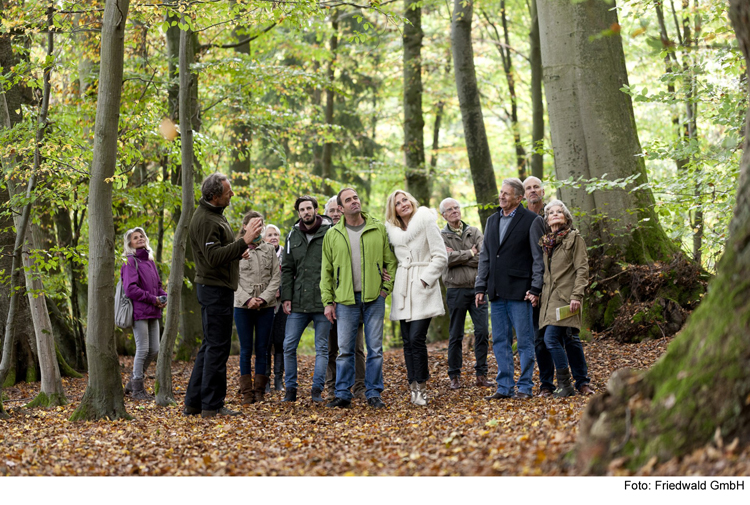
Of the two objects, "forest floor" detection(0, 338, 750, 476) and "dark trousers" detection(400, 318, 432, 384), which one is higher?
"dark trousers" detection(400, 318, 432, 384)

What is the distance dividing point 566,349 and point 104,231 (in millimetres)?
4531

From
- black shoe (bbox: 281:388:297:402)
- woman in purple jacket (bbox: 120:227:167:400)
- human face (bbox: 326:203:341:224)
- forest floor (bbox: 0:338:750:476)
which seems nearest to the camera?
forest floor (bbox: 0:338:750:476)

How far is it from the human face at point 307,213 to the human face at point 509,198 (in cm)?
201

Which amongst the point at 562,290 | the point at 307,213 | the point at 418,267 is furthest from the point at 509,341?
the point at 307,213

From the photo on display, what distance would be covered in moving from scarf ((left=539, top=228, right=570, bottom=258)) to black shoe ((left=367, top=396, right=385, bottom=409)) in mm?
2188

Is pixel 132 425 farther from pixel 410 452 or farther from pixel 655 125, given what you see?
pixel 655 125

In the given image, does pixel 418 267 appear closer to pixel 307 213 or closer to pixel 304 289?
pixel 304 289

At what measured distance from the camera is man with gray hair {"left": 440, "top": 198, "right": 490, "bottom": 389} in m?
7.49

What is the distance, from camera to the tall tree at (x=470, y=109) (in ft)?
38.0

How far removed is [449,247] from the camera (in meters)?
7.66

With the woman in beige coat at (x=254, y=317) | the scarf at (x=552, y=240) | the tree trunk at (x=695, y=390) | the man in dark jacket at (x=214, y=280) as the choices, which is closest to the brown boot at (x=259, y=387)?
the woman in beige coat at (x=254, y=317)

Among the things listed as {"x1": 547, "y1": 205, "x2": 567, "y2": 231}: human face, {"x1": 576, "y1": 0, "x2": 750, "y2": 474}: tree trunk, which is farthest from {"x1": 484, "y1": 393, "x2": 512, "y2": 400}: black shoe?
{"x1": 576, "y1": 0, "x2": 750, "y2": 474}: tree trunk

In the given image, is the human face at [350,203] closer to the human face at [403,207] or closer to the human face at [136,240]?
the human face at [403,207]

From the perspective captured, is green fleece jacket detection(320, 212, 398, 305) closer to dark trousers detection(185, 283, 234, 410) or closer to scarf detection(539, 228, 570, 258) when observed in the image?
dark trousers detection(185, 283, 234, 410)
